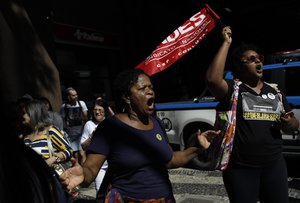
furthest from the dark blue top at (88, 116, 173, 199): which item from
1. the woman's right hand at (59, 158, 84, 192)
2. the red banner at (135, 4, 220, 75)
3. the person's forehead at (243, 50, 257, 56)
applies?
the red banner at (135, 4, 220, 75)

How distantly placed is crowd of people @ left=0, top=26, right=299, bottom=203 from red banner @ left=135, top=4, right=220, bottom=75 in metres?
0.67

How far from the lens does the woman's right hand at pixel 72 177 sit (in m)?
2.28

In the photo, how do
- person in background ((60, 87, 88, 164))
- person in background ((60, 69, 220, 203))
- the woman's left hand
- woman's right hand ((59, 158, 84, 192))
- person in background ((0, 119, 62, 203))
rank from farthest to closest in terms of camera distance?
person in background ((60, 87, 88, 164)), the woman's left hand, person in background ((60, 69, 220, 203)), woman's right hand ((59, 158, 84, 192)), person in background ((0, 119, 62, 203))

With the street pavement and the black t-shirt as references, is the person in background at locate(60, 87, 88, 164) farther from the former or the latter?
the black t-shirt

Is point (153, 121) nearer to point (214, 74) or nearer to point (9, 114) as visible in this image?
point (214, 74)

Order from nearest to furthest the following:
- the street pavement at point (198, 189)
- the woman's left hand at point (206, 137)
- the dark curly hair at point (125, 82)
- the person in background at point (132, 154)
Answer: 1. the person in background at point (132, 154)
2. the dark curly hair at point (125, 82)
3. the woman's left hand at point (206, 137)
4. the street pavement at point (198, 189)

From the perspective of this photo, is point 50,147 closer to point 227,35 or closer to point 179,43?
point 179,43

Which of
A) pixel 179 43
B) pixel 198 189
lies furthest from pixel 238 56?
pixel 198 189

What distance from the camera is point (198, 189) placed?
6.17m

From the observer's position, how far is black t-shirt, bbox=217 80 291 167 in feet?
9.98

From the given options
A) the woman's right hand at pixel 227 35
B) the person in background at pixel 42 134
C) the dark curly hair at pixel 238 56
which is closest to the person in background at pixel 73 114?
the person in background at pixel 42 134

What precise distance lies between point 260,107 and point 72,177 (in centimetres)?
162

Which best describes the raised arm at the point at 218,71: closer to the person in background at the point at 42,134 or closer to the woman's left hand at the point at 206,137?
the woman's left hand at the point at 206,137

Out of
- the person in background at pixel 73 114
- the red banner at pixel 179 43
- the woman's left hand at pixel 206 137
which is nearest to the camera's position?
the woman's left hand at pixel 206 137
